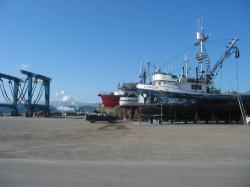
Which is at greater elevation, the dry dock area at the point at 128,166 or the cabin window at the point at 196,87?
the cabin window at the point at 196,87

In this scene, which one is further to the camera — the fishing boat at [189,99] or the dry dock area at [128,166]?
the fishing boat at [189,99]

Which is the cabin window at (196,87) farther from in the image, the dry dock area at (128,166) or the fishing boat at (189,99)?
the dry dock area at (128,166)

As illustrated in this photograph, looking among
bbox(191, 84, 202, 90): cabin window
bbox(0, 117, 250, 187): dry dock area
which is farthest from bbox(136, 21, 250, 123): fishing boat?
bbox(0, 117, 250, 187): dry dock area

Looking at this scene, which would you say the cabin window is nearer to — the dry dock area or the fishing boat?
the fishing boat

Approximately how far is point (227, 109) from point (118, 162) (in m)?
44.6

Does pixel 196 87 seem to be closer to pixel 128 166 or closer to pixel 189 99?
pixel 189 99

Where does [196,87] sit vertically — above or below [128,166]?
above

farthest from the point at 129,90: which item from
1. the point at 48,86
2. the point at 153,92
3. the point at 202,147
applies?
the point at 202,147

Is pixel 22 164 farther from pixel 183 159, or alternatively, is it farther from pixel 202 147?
pixel 202 147

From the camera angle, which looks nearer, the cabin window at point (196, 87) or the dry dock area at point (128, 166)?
the dry dock area at point (128, 166)

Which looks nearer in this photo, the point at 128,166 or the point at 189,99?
the point at 128,166

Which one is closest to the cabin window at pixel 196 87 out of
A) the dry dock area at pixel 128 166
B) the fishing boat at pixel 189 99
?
the fishing boat at pixel 189 99

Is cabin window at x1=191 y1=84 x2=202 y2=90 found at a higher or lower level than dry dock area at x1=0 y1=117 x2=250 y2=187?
higher

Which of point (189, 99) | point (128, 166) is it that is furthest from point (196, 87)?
point (128, 166)
